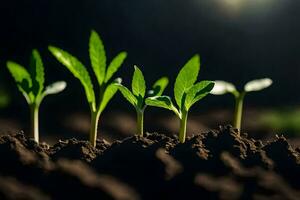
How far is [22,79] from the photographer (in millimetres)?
2322

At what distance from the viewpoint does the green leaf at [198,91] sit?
214cm

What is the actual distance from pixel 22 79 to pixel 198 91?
658 millimetres

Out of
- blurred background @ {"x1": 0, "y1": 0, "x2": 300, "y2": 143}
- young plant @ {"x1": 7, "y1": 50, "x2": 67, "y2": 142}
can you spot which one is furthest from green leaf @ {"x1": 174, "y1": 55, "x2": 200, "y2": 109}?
blurred background @ {"x1": 0, "y1": 0, "x2": 300, "y2": 143}

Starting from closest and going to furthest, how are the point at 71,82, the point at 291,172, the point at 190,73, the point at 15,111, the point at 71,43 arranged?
the point at 291,172 < the point at 190,73 < the point at 15,111 < the point at 71,82 < the point at 71,43

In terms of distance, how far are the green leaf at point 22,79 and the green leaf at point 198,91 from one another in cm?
58

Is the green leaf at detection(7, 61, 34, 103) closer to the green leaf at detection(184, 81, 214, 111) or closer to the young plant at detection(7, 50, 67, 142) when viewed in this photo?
the young plant at detection(7, 50, 67, 142)

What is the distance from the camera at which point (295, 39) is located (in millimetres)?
4980

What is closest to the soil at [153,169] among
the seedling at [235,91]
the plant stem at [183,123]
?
the plant stem at [183,123]

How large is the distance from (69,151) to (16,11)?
8.90ft

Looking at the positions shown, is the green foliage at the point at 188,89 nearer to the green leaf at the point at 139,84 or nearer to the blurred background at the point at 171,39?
the green leaf at the point at 139,84

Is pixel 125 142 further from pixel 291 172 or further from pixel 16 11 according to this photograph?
pixel 16 11

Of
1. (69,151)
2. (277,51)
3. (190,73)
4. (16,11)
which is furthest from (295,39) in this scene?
(69,151)

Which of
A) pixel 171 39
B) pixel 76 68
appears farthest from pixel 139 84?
pixel 171 39

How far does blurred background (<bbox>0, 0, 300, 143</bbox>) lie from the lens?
14.0 ft
